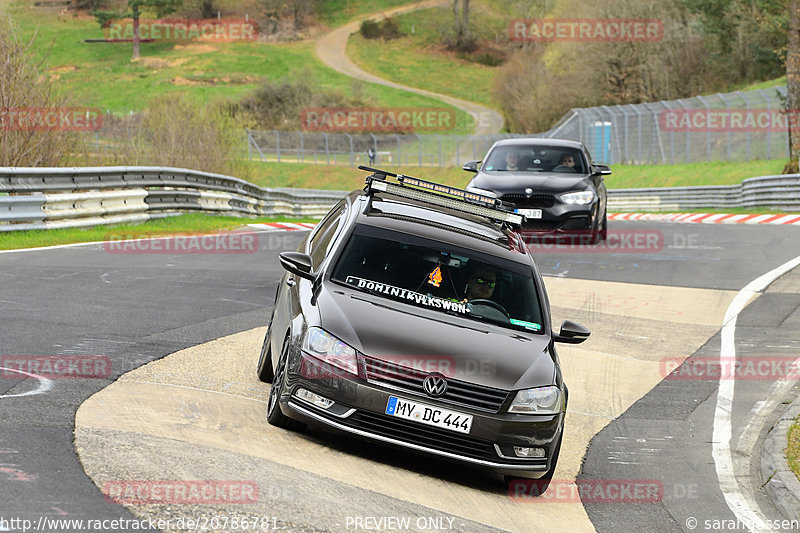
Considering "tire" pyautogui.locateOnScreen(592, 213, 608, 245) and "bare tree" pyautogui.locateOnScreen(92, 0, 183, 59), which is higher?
"tire" pyautogui.locateOnScreen(592, 213, 608, 245)

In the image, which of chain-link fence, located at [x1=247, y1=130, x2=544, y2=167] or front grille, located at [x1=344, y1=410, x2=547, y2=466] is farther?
chain-link fence, located at [x1=247, y1=130, x2=544, y2=167]

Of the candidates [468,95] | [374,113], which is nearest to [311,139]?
[374,113]

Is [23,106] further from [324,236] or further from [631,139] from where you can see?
[631,139]

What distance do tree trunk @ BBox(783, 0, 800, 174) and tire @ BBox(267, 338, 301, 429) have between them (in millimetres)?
33227

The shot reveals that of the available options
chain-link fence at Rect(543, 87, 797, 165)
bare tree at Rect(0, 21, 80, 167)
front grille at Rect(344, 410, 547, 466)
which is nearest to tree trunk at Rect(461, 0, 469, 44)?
chain-link fence at Rect(543, 87, 797, 165)

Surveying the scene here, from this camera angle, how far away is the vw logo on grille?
667 centimetres

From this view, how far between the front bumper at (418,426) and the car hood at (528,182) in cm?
1161

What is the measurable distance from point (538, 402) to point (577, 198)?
1191 centimetres

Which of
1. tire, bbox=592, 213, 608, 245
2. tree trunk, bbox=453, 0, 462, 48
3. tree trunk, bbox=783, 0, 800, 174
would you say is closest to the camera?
tire, bbox=592, 213, 608, 245

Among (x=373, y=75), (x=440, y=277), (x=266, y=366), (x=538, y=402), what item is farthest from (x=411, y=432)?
(x=373, y=75)

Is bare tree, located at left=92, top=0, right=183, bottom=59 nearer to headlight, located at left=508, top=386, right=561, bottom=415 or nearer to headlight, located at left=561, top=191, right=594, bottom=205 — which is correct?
headlight, located at left=561, top=191, right=594, bottom=205

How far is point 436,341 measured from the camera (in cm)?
693

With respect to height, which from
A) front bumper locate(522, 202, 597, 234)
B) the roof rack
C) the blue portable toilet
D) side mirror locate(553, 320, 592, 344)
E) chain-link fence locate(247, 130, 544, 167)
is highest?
the roof rack

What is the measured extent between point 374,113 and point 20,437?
301ft
